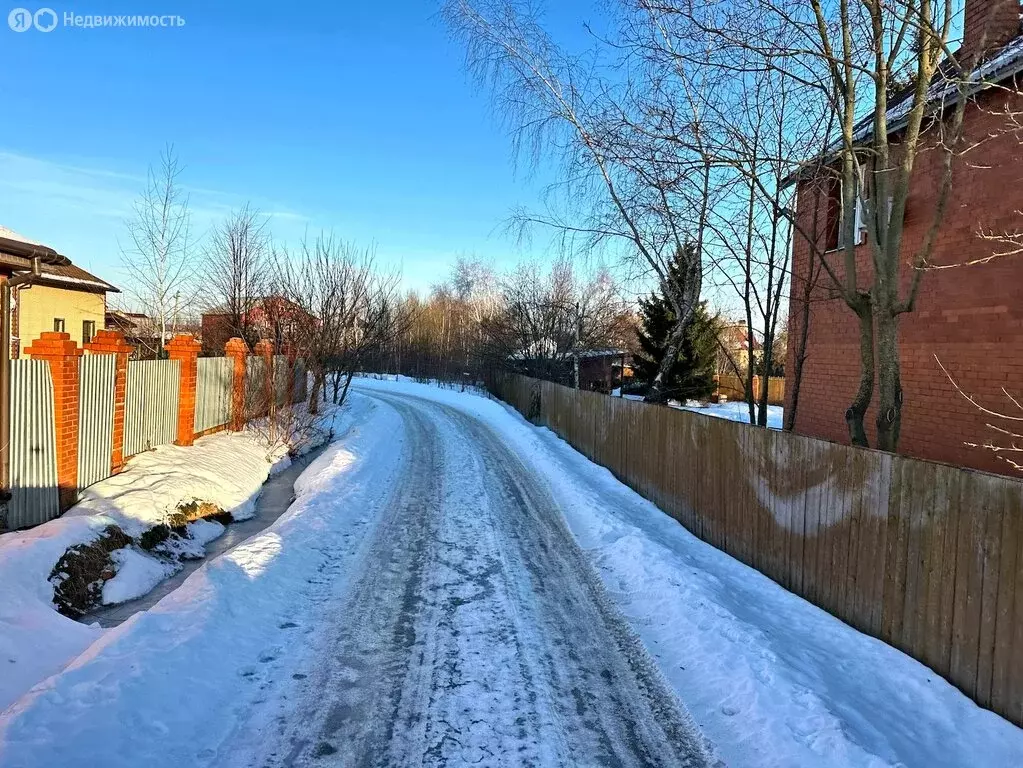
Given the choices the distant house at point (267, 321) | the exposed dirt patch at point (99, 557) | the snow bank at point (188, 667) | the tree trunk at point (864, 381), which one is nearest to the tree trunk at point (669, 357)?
the tree trunk at point (864, 381)

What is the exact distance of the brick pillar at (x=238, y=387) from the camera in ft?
42.9

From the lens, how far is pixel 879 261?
18.2 ft

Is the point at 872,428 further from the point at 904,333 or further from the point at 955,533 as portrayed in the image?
the point at 955,533

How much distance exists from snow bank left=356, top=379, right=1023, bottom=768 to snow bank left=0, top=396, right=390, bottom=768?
8.61ft

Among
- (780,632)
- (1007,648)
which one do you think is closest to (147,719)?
(780,632)

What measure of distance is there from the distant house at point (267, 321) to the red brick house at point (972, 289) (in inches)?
533

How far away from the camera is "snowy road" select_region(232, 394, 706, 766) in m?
3.10

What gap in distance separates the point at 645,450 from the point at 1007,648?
6256 mm

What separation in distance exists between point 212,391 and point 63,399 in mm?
5506

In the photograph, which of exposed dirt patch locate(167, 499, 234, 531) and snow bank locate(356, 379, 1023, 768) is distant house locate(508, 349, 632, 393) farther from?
snow bank locate(356, 379, 1023, 768)

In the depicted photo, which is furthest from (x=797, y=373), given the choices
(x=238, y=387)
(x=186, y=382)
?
(x=238, y=387)

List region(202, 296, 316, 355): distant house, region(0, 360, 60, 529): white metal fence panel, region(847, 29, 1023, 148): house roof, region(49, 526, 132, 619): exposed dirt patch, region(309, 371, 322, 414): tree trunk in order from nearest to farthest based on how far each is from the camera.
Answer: region(49, 526, 132, 619): exposed dirt patch, region(847, 29, 1023, 148): house roof, region(0, 360, 60, 529): white metal fence panel, region(309, 371, 322, 414): tree trunk, region(202, 296, 316, 355): distant house

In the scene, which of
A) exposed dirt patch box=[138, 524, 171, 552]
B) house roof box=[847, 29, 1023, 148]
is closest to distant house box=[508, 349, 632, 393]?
house roof box=[847, 29, 1023, 148]

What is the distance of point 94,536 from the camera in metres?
5.68
